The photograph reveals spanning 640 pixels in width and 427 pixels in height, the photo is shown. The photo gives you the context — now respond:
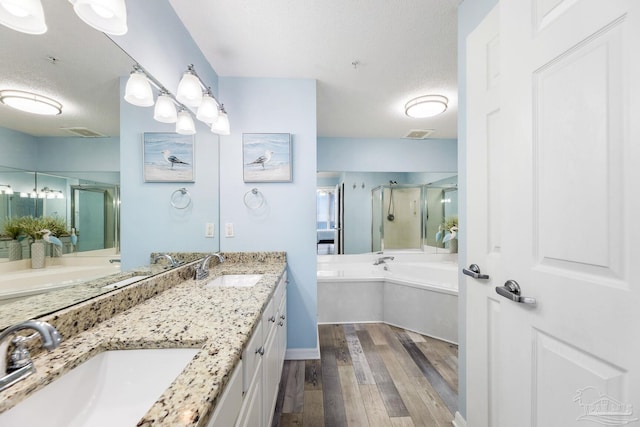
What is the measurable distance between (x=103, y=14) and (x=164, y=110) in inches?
21.7

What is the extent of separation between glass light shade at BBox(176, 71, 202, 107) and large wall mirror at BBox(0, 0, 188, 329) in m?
0.37

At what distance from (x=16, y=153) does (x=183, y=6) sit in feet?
4.40

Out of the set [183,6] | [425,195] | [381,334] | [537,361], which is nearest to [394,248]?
[425,195]

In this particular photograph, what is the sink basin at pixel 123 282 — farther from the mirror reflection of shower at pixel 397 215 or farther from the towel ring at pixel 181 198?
the mirror reflection of shower at pixel 397 215

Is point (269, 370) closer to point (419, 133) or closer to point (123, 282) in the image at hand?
point (123, 282)

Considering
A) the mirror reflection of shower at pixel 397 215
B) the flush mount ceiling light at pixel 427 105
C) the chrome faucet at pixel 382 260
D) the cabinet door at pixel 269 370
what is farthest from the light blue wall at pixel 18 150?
the mirror reflection of shower at pixel 397 215

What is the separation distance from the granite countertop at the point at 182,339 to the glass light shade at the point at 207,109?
3.75 ft

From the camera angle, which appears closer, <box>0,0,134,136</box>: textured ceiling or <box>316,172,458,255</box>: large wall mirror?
<box>0,0,134,136</box>: textured ceiling

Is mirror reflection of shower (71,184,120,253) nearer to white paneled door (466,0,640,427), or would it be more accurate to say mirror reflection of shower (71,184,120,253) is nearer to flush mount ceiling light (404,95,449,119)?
white paneled door (466,0,640,427)

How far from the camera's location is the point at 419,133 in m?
3.46

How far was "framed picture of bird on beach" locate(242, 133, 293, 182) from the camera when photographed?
2.19m

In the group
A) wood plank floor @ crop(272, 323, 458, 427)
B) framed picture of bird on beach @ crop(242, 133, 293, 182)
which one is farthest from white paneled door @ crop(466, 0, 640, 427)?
framed picture of bird on beach @ crop(242, 133, 293, 182)

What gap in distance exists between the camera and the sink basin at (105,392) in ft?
1.93

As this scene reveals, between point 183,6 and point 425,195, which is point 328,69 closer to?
point 183,6
